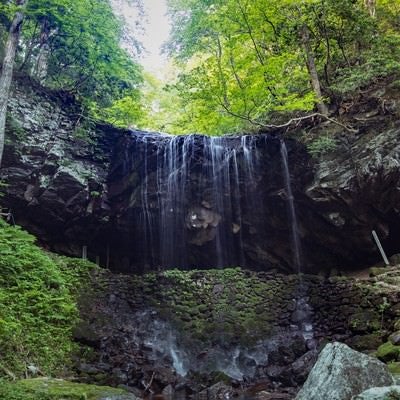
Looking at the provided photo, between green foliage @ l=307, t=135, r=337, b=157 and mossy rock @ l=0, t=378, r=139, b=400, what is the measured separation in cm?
840

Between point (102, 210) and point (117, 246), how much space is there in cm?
172

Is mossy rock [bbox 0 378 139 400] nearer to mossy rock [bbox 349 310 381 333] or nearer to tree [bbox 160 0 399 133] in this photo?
mossy rock [bbox 349 310 381 333]

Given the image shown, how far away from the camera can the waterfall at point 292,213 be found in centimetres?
1168

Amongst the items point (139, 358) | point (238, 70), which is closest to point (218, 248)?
point (139, 358)

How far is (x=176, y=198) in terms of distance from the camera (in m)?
12.2

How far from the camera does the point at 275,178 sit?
38.9 ft

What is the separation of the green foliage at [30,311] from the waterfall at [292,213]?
6.96 m

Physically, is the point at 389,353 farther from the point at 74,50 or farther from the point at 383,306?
the point at 74,50

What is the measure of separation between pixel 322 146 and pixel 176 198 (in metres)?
4.81

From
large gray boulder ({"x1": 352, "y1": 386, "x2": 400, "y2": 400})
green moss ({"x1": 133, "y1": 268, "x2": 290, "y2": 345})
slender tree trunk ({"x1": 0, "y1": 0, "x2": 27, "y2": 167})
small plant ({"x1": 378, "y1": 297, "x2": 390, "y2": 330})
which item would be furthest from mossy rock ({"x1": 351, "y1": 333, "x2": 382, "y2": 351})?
slender tree trunk ({"x1": 0, "y1": 0, "x2": 27, "y2": 167})

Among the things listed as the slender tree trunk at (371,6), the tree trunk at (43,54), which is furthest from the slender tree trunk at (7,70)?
the slender tree trunk at (371,6)

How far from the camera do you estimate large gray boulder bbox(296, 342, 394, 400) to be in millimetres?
3457

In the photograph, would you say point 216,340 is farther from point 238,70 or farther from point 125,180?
point 238,70

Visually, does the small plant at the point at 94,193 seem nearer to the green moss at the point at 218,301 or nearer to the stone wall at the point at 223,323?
the stone wall at the point at 223,323
